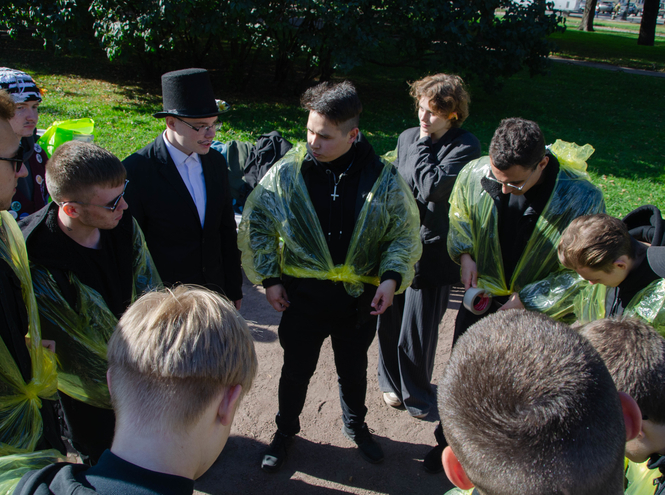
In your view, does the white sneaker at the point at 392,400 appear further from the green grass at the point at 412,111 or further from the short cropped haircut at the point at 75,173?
the green grass at the point at 412,111

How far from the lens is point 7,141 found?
181cm

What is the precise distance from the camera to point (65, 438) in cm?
296

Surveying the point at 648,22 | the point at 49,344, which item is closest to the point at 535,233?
the point at 49,344

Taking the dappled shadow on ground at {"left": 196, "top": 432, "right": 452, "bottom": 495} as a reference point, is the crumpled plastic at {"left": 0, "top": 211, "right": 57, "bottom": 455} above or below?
above

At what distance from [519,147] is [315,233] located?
1102 mm

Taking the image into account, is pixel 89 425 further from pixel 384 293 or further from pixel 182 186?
pixel 384 293

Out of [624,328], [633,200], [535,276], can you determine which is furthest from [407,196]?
[633,200]

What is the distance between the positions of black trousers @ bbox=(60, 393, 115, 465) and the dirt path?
2.27ft

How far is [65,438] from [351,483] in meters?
1.71

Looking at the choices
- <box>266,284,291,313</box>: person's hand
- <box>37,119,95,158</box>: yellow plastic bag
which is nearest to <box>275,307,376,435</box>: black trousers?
<box>266,284,291,313</box>: person's hand

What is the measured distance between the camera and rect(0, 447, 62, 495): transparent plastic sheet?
112cm

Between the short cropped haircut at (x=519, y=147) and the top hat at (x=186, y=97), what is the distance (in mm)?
1556

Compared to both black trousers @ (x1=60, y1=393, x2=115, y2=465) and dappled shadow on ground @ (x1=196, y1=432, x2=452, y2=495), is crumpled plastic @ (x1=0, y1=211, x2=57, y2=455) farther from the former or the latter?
dappled shadow on ground @ (x1=196, y1=432, x2=452, y2=495)

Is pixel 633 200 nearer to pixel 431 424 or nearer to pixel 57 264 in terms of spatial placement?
pixel 431 424
